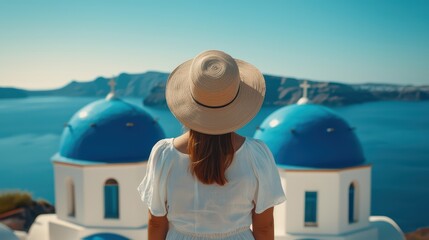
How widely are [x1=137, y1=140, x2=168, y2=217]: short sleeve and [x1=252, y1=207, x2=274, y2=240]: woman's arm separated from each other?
1.40 ft

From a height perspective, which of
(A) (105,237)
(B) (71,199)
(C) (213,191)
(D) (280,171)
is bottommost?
(A) (105,237)

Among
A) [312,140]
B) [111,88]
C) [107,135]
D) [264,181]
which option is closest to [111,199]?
[107,135]

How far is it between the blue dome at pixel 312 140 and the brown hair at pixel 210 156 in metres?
5.18

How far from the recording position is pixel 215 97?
174 centimetres

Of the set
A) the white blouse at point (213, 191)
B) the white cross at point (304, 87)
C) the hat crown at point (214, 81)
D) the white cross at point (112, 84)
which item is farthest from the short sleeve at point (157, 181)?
the white cross at point (112, 84)

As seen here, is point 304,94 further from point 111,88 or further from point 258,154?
point 258,154

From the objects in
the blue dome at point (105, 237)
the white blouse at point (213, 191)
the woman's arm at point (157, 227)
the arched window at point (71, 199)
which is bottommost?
the blue dome at point (105, 237)

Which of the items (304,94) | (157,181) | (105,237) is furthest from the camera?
(304,94)

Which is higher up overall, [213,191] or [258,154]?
[258,154]

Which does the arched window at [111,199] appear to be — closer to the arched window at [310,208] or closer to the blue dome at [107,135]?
the blue dome at [107,135]

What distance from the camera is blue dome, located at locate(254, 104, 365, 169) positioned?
6758 millimetres

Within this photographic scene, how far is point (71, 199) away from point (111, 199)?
2.68 ft

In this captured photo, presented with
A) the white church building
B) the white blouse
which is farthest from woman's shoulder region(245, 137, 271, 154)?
the white church building

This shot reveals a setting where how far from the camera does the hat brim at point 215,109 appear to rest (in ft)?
5.72
